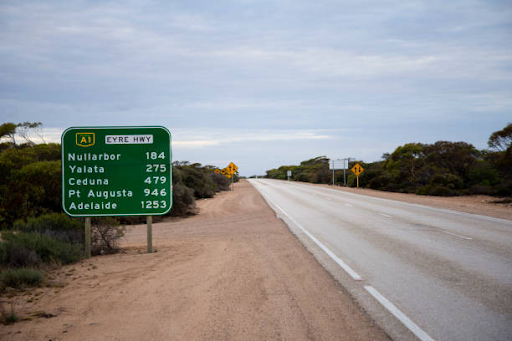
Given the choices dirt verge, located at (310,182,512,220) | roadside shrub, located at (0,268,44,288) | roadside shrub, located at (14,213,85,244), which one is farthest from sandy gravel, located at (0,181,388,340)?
dirt verge, located at (310,182,512,220)

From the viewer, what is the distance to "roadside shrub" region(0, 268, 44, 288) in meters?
6.60

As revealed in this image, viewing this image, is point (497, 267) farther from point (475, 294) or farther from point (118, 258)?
→ point (118, 258)

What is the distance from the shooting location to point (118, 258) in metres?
9.17

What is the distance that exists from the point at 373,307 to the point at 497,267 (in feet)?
12.4

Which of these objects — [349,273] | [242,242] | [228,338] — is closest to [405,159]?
[242,242]

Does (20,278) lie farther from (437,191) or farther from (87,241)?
(437,191)

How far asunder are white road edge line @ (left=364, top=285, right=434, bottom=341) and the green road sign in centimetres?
550

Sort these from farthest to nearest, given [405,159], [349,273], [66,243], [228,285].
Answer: [405,159]
[66,243]
[349,273]
[228,285]

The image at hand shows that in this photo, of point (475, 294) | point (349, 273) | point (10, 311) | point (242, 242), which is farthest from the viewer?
point (242, 242)

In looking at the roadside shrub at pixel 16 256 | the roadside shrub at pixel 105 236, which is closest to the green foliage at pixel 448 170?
the roadside shrub at pixel 105 236

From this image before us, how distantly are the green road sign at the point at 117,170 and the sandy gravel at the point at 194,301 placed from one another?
1225 mm

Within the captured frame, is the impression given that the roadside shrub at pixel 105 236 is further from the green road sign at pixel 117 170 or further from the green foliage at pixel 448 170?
the green foliage at pixel 448 170

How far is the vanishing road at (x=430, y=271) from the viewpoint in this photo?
190 inches

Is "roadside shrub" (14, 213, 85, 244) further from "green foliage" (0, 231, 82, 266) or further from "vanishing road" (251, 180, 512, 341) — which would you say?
"vanishing road" (251, 180, 512, 341)
